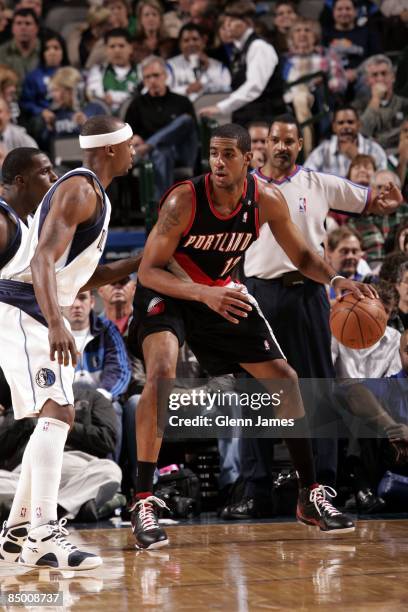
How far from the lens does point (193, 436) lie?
19.9ft

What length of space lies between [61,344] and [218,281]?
146 centimetres

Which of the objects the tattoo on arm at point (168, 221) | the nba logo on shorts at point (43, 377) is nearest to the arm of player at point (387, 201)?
the tattoo on arm at point (168, 221)

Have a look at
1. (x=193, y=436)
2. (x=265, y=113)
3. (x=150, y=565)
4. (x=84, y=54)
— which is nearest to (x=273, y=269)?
(x=193, y=436)

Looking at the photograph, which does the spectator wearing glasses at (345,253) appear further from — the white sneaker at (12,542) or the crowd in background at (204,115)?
the white sneaker at (12,542)

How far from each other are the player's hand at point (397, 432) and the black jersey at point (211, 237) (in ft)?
4.75

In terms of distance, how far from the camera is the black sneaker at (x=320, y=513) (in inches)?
186

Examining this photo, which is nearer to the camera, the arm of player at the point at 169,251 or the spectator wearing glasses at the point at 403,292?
the arm of player at the point at 169,251

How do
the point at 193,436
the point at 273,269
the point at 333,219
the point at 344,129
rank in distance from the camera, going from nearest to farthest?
the point at 273,269 < the point at 193,436 < the point at 333,219 < the point at 344,129

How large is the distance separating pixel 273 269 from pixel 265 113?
4285 mm

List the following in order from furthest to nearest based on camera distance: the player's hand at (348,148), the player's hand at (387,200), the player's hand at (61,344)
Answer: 1. the player's hand at (348,148)
2. the player's hand at (387,200)
3. the player's hand at (61,344)

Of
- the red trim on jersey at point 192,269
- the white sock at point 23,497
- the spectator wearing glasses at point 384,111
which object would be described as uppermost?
the spectator wearing glasses at point 384,111

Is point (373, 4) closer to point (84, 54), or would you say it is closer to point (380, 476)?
point (84, 54)

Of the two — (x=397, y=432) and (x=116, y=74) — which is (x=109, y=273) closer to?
(x=397, y=432)

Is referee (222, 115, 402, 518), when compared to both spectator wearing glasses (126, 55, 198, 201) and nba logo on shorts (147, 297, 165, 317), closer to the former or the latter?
nba logo on shorts (147, 297, 165, 317)
